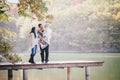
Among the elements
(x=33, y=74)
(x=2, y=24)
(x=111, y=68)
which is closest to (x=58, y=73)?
(x=33, y=74)

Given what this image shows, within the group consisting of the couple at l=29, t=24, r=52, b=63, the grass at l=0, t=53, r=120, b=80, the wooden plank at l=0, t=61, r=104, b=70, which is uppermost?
the couple at l=29, t=24, r=52, b=63

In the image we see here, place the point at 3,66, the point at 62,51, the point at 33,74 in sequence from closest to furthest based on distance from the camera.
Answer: the point at 3,66, the point at 33,74, the point at 62,51

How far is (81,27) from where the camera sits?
17047 millimetres

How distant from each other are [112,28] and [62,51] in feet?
7.94

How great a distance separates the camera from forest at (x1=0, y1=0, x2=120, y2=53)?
1622 centimetres

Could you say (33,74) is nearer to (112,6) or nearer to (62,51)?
(62,51)

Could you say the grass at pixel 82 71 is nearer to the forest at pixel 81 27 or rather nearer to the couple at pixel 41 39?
the forest at pixel 81 27

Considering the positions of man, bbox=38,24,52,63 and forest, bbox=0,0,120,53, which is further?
forest, bbox=0,0,120,53

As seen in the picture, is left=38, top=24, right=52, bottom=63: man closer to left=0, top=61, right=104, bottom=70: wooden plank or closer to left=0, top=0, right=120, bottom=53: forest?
left=0, top=61, right=104, bottom=70: wooden plank

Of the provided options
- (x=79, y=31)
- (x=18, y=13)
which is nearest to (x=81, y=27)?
(x=79, y=31)

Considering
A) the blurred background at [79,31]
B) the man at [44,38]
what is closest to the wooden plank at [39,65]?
the man at [44,38]

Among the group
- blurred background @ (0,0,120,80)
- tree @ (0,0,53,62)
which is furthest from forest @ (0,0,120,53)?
tree @ (0,0,53,62)

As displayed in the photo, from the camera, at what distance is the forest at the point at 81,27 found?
53.2ft

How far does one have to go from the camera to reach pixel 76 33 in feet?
56.1
